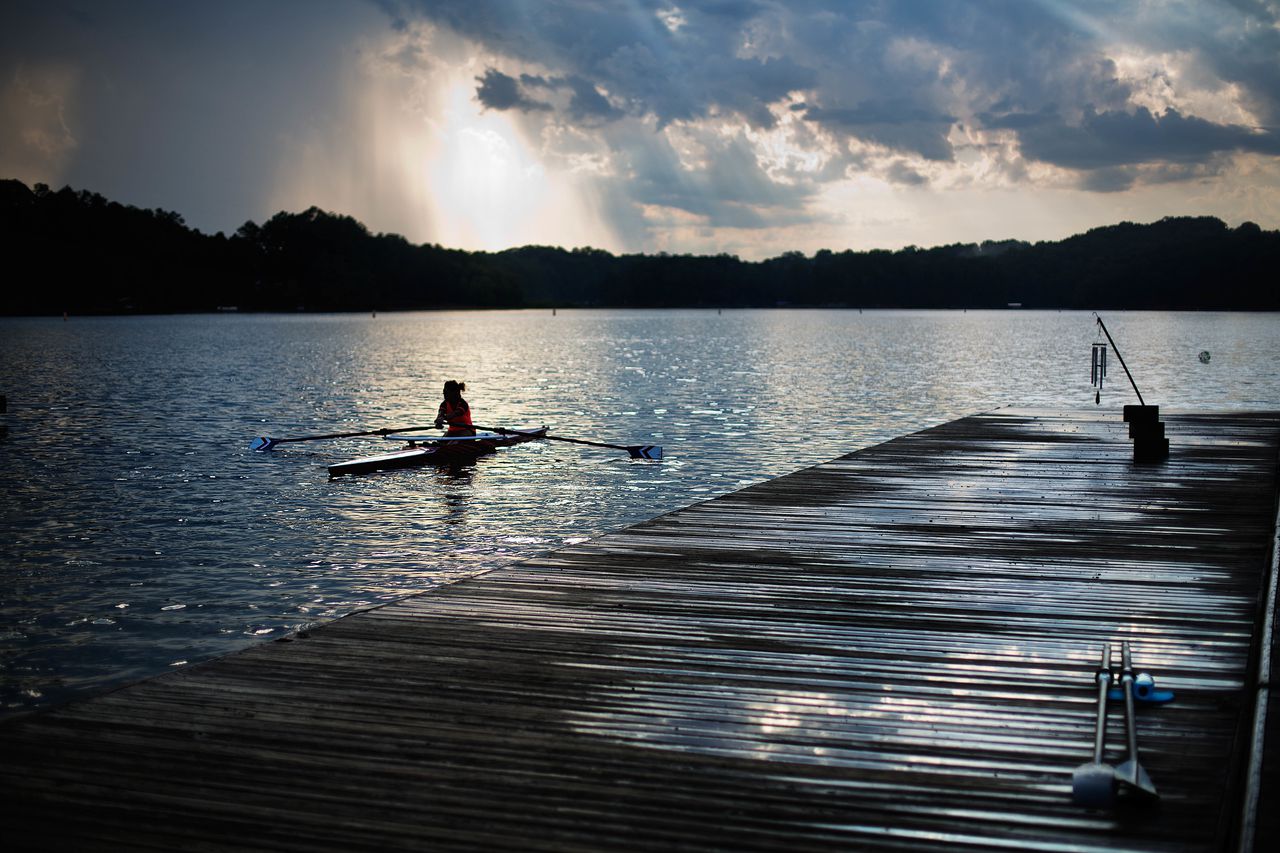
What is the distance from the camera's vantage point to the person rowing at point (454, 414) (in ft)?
71.6

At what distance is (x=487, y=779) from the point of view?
4809 mm

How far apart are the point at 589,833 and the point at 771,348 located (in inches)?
3316

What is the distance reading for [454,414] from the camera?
2211cm

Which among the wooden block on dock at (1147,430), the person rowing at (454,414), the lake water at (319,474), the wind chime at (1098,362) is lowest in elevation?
the lake water at (319,474)

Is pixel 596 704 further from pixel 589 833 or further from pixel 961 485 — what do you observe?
pixel 961 485

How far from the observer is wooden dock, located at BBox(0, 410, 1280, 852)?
441 centimetres

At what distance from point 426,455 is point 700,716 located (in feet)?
53.5

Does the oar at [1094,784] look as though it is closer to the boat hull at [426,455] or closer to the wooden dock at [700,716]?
the wooden dock at [700,716]

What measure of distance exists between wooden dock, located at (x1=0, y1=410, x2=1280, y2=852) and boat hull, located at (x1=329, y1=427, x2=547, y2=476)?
37.7ft

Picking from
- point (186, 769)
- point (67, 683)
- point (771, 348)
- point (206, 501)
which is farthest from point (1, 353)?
point (186, 769)

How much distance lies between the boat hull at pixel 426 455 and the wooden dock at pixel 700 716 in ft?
37.7

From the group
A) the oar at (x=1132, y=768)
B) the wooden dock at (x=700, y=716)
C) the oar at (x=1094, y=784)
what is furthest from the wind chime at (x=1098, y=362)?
the oar at (x=1094, y=784)

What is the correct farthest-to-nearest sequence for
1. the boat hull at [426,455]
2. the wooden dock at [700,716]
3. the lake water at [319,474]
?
the boat hull at [426,455] < the lake water at [319,474] < the wooden dock at [700,716]

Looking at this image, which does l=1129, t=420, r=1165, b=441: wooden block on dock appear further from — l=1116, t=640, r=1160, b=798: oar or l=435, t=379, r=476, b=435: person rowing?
l=435, t=379, r=476, b=435: person rowing
